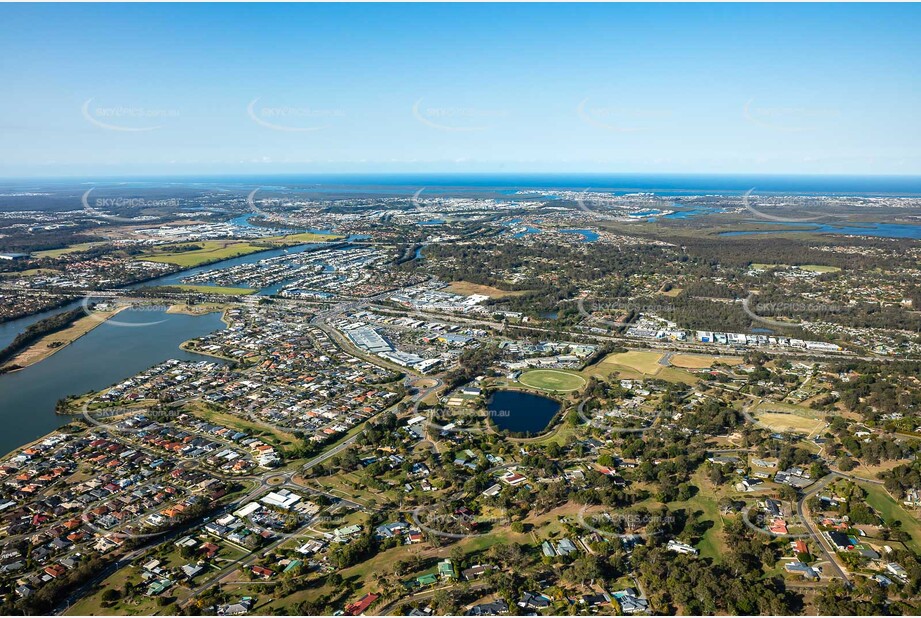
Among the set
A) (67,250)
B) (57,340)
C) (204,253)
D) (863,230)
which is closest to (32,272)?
(67,250)

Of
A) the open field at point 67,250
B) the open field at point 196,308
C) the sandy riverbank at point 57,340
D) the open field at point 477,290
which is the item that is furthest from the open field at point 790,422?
the open field at point 67,250

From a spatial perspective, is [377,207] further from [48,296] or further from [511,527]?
[511,527]

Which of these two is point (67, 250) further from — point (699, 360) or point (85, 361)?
point (699, 360)

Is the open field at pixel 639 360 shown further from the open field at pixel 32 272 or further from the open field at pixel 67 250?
the open field at pixel 67 250

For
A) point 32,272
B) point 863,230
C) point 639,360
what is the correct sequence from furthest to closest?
point 863,230 < point 32,272 < point 639,360

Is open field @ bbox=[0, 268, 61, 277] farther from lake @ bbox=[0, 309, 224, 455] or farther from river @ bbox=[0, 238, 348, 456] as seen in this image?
lake @ bbox=[0, 309, 224, 455]

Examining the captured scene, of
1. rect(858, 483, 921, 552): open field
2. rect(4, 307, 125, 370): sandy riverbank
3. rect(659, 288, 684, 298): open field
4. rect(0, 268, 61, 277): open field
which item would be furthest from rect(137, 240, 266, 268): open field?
rect(858, 483, 921, 552): open field
